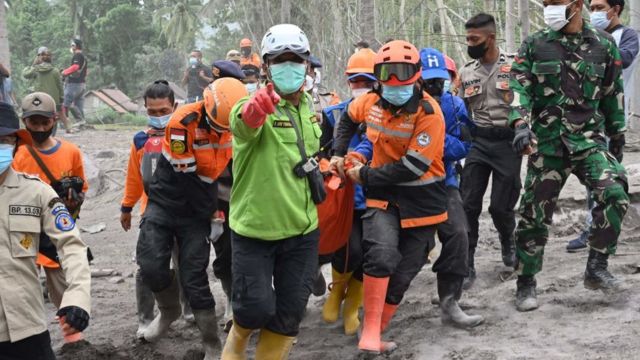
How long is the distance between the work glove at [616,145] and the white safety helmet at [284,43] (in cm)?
261

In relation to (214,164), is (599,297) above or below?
below

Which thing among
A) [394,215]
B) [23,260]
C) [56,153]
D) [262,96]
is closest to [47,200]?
[23,260]

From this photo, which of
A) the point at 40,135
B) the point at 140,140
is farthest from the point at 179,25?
the point at 140,140

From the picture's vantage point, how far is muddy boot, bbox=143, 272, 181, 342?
5578mm

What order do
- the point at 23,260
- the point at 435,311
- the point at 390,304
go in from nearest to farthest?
the point at 23,260 < the point at 390,304 < the point at 435,311

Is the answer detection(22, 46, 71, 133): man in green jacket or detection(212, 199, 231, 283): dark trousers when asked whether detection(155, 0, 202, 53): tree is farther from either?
detection(212, 199, 231, 283): dark trousers

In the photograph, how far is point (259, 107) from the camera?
3.92m

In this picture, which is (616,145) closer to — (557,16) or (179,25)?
(557,16)

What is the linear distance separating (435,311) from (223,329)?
1728mm

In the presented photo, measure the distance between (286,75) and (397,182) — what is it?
1063mm

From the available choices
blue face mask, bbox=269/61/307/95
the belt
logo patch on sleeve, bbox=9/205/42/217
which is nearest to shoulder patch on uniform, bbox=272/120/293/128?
blue face mask, bbox=269/61/307/95

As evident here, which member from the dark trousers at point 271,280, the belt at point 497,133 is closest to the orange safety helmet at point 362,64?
the belt at point 497,133

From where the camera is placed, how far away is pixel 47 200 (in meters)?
3.65

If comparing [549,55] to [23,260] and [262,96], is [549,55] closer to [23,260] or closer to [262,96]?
[262,96]
